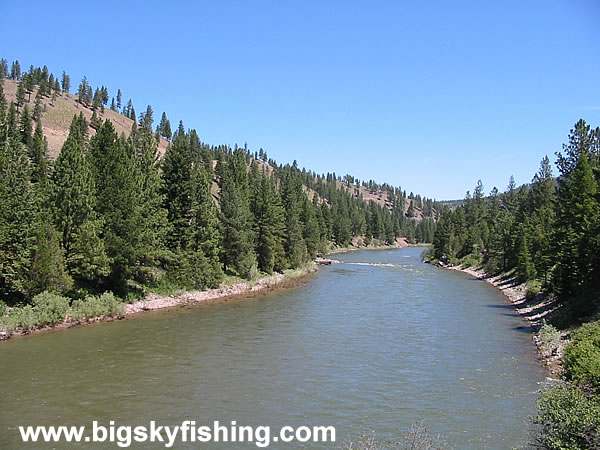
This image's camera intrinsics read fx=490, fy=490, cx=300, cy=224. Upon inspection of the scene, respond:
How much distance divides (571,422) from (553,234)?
124 ft

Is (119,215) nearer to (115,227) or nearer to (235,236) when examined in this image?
(115,227)

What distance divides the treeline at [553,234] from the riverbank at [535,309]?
1.65m

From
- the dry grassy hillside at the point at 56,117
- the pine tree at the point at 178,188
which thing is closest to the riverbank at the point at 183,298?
the pine tree at the point at 178,188

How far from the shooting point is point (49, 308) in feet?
117

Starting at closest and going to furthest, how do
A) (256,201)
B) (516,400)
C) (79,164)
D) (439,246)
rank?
(516,400)
(79,164)
(256,201)
(439,246)

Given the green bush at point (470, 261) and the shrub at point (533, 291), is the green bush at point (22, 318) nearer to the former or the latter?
the shrub at point (533, 291)

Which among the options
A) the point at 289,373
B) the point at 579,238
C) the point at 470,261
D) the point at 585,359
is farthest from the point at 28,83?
the point at 585,359

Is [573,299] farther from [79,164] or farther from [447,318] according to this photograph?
[79,164]

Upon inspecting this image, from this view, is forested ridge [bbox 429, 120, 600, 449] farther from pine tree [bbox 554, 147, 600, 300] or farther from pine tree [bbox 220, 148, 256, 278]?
pine tree [bbox 220, 148, 256, 278]

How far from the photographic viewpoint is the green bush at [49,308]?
34938 millimetres

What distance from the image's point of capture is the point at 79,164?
40.8 meters

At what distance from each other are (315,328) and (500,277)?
45.7m

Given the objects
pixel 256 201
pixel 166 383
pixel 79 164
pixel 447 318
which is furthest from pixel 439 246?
pixel 166 383

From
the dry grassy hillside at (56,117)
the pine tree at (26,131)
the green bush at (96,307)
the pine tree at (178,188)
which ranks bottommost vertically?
the green bush at (96,307)
